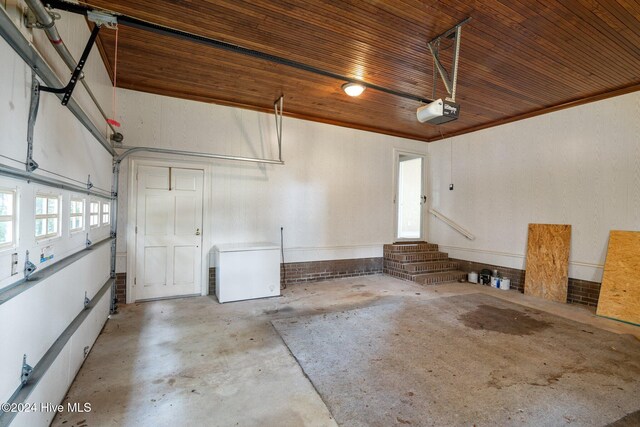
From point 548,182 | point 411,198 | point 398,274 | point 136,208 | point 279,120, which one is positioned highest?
point 279,120

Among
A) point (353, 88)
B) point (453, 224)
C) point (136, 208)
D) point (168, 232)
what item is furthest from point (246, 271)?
point (453, 224)

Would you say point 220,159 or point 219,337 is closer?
point 219,337

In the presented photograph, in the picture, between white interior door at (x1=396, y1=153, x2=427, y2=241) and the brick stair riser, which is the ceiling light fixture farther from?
the brick stair riser

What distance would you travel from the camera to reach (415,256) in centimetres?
643

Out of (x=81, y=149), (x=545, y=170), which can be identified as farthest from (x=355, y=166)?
(x=81, y=149)

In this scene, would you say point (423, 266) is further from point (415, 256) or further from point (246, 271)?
point (246, 271)

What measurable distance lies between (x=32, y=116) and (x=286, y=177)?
4.15 meters

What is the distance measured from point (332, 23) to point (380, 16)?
1.57 feet

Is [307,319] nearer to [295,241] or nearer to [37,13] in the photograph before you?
[295,241]

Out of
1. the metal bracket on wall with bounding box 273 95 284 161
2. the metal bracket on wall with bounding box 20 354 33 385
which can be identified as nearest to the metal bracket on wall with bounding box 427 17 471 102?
the metal bracket on wall with bounding box 273 95 284 161

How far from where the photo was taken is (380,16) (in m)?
2.83

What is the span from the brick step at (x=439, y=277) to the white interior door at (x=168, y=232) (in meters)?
4.15

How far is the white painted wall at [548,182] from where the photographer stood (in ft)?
14.2

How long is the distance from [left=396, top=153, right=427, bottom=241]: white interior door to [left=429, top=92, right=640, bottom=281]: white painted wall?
542 millimetres
